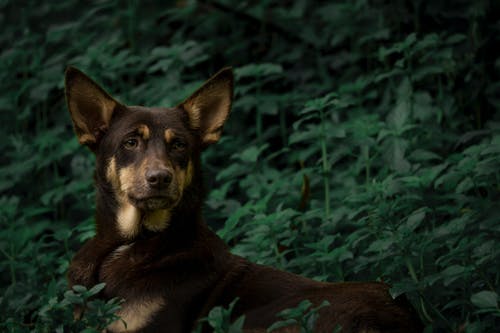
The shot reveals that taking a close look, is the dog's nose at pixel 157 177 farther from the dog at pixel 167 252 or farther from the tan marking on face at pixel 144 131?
the tan marking on face at pixel 144 131

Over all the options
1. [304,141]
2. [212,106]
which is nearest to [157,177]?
[212,106]

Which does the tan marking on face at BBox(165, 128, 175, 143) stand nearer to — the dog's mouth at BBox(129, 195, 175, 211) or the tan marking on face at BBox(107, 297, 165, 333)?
the dog's mouth at BBox(129, 195, 175, 211)

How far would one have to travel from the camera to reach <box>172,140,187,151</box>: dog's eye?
501cm

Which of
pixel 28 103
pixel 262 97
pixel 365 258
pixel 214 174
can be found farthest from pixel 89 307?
pixel 28 103

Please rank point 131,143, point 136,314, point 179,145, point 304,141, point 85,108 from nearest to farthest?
point 136,314
point 131,143
point 179,145
point 85,108
point 304,141

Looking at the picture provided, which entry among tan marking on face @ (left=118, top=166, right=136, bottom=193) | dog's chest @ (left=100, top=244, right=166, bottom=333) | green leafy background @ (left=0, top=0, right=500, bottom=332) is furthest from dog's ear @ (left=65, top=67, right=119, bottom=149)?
green leafy background @ (left=0, top=0, right=500, bottom=332)

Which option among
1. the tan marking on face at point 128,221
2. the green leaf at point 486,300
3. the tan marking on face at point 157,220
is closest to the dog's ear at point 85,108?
the tan marking on face at point 128,221

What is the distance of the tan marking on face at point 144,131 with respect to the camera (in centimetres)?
493

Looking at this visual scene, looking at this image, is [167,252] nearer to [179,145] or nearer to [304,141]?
[179,145]

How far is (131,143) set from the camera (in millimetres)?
4934

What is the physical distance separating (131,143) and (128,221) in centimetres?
44

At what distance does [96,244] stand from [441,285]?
6.42 feet

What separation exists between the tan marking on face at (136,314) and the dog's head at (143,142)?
0.52 m

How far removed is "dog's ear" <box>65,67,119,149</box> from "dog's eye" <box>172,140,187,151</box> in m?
0.44
